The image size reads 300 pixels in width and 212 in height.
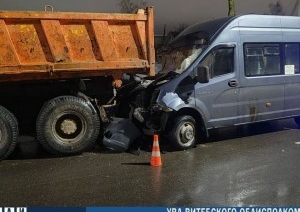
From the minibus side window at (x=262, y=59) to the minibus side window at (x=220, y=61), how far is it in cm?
39

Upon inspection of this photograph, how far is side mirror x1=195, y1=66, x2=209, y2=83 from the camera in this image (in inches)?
284

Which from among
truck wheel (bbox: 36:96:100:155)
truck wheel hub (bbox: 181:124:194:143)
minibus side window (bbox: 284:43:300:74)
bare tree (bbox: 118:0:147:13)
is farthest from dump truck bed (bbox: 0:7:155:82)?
bare tree (bbox: 118:0:147:13)

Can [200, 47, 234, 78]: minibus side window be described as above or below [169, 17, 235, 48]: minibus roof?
below

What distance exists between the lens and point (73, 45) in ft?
22.7

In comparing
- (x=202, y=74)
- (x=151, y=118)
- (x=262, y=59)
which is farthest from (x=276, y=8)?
(x=151, y=118)

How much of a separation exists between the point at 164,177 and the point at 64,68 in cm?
247

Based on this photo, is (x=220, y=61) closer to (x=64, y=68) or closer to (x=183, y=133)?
(x=183, y=133)

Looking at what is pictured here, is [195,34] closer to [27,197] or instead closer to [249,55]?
[249,55]

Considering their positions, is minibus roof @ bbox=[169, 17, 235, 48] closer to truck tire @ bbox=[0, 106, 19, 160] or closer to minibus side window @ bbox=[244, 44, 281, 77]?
minibus side window @ bbox=[244, 44, 281, 77]

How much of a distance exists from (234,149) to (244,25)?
2388mm

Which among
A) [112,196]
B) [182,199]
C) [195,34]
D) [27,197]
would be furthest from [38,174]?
[195,34]

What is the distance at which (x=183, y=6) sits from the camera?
1483cm

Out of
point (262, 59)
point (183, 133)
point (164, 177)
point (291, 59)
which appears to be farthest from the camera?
point (291, 59)

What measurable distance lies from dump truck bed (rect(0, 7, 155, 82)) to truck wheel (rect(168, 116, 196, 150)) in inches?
40.5
